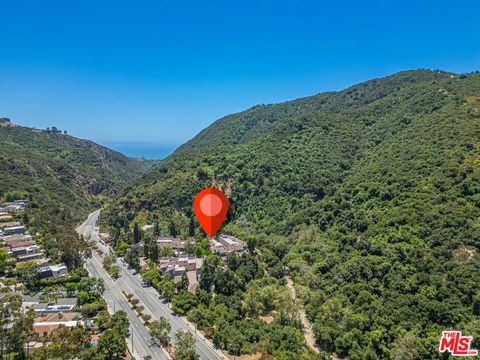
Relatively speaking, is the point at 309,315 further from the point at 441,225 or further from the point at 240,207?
the point at 240,207

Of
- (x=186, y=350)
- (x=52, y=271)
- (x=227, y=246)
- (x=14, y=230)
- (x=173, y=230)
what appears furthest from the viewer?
(x=173, y=230)

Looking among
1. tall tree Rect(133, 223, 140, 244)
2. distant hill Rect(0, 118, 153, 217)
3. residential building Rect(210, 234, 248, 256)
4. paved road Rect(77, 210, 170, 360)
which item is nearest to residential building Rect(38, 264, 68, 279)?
paved road Rect(77, 210, 170, 360)

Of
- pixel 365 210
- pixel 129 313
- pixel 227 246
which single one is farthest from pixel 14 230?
pixel 365 210

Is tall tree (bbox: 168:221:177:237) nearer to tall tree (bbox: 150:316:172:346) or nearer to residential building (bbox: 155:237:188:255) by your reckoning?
residential building (bbox: 155:237:188:255)

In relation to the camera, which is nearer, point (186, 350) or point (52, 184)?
point (186, 350)

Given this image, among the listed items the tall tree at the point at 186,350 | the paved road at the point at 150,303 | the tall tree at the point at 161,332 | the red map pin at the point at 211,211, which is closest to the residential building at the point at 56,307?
the paved road at the point at 150,303

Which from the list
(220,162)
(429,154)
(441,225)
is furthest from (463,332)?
(220,162)

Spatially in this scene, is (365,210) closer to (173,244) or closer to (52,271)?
(173,244)
